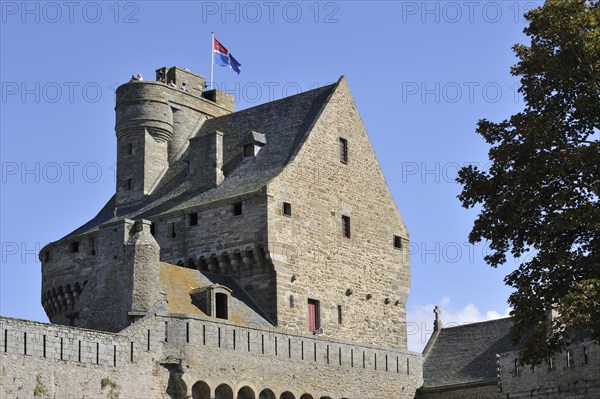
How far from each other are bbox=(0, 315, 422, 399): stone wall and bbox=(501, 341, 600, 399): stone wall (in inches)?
181

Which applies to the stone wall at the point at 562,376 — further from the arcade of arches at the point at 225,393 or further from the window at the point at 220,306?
the window at the point at 220,306

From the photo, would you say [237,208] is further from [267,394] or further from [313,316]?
[267,394]

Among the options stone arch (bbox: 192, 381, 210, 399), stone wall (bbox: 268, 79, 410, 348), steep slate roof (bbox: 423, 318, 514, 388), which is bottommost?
stone arch (bbox: 192, 381, 210, 399)

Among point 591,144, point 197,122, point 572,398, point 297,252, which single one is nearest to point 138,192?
point 197,122

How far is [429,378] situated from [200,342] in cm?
1642

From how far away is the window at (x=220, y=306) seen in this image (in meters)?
43.6

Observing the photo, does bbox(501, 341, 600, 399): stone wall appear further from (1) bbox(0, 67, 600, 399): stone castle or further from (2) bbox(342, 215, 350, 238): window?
(2) bbox(342, 215, 350, 238): window

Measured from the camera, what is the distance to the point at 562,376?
137 ft

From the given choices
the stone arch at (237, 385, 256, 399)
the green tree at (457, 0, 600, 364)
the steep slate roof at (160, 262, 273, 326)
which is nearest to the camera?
the green tree at (457, 0, 600, 364)

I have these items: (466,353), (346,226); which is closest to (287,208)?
(346,226)

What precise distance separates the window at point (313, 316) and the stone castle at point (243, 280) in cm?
5

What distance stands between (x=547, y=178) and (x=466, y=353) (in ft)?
69.4

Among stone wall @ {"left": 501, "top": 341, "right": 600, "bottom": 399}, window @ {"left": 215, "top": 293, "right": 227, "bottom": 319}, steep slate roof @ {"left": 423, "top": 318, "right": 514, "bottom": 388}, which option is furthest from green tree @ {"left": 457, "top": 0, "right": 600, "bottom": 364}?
steep slate roof @ {"left": 423, "top": 318, "right": 514, "bottom": 388}

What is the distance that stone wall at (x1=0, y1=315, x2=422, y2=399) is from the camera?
34750 millimetres
